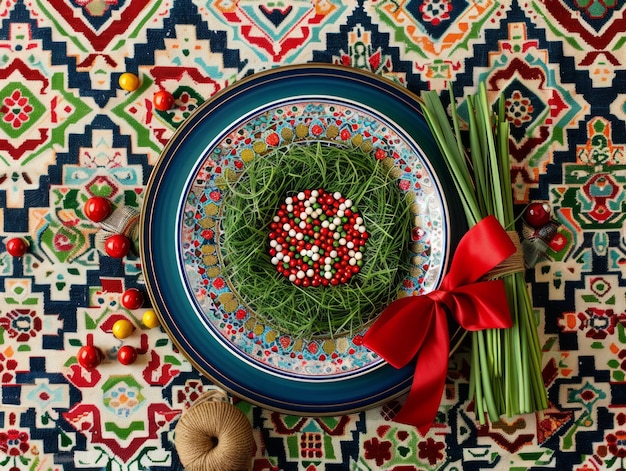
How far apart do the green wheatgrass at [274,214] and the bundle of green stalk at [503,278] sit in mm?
125

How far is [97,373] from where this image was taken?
3.81ft

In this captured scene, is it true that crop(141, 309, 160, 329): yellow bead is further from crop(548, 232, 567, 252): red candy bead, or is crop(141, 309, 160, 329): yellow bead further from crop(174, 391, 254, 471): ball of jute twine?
crop(548, 232, 567, 252): red candy bead

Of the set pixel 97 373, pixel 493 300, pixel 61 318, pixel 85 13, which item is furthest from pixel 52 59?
pixel 493 300

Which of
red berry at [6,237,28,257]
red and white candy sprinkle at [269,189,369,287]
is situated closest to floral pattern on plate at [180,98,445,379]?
red and white candy sprinkle at [269,189,369,287]

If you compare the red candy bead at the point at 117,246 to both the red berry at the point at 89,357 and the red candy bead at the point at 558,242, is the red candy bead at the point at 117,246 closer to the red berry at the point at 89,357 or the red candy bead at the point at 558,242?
the red berry at the point at 89,357

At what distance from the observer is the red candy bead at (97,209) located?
111 cm

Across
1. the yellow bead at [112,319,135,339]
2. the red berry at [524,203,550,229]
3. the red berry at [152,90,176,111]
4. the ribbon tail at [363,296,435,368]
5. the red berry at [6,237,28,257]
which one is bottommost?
the ribbon tail at [363,296,435,368]

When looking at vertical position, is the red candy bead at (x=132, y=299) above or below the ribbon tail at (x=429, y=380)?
above

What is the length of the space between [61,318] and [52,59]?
548 millimetres

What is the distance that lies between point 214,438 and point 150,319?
10.6 inches

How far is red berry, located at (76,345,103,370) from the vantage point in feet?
3.68

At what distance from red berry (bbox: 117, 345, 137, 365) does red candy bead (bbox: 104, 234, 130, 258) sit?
0.63 ft

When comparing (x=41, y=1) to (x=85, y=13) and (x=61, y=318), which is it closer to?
(x=85, y=13)

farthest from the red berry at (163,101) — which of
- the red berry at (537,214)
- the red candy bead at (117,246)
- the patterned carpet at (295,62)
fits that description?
the red berry at (537,214)
